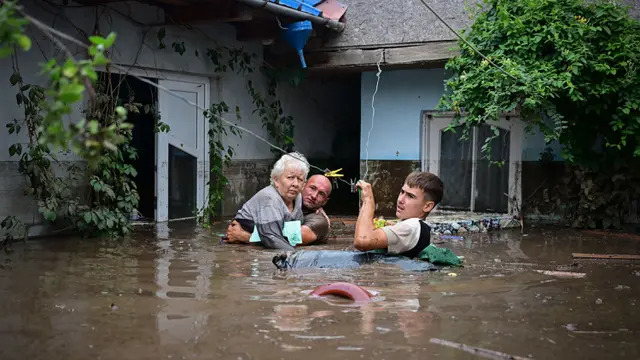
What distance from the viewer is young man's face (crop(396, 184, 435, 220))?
20.3 ft

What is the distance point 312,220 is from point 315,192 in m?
0.31

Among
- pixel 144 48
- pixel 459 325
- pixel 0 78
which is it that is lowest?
pixel 459 325

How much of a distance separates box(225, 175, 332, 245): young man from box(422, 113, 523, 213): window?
3.18 metres

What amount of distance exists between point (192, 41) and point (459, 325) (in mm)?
7335

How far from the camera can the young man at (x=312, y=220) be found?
798 cm

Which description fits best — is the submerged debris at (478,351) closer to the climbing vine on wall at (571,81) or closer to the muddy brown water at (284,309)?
the muddy brown water at (284,309)

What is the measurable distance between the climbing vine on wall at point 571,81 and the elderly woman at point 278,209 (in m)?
2.69

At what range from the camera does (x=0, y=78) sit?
8172mm

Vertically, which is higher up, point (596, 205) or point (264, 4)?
point (264, 4)

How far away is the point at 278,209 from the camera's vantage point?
25.0 ft

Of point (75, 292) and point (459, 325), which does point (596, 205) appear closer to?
point (459, 325)

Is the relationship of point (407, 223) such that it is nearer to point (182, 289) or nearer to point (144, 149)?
point (182, 289)

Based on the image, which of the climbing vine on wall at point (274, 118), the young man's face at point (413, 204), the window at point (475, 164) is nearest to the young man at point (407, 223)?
the young man's face at point (413, 204)

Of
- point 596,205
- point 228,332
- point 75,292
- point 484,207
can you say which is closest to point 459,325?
point 228,332
